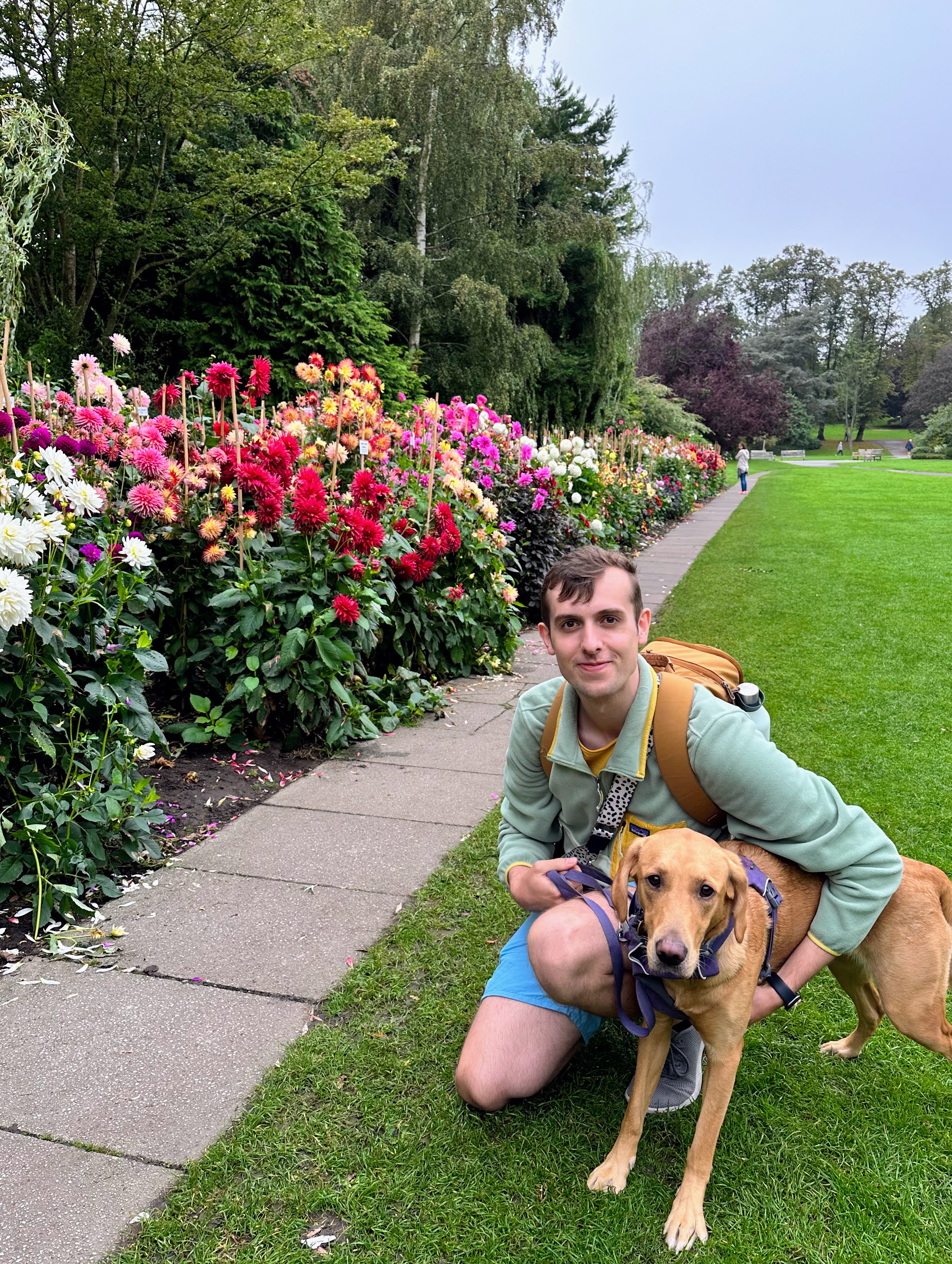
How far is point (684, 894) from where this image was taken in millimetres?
1674

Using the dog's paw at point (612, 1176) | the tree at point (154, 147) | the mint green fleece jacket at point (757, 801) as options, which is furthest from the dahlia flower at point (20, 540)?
the tree at point (154, 147)

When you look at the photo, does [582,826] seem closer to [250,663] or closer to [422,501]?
[250,663]

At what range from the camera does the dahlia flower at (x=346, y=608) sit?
168 inches

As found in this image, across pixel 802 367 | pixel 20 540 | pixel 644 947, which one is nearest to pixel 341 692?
pixel 20 540

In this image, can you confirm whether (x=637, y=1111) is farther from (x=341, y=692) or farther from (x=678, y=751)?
(x=341, y=692)

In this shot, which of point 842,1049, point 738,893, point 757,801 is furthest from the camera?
point 842,1049

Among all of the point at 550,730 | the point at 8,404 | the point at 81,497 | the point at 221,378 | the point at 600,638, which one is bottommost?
the point at 550,730

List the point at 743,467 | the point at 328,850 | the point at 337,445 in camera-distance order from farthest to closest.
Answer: the point at 743,467 < the point at 337,445 < the point at 328,850

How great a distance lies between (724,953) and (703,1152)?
451mm

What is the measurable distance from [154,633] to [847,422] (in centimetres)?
8363

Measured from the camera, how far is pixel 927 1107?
225 cm

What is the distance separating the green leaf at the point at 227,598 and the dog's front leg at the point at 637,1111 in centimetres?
296

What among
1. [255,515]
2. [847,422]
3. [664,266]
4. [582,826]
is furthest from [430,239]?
[847,422]

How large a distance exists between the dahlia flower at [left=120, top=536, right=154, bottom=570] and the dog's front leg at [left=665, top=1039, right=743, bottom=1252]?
8.36ft
